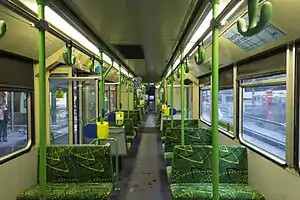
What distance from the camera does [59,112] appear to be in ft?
15.6

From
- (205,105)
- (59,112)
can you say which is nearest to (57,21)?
(59,112)

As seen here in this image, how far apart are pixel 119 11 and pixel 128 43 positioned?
2085 mm

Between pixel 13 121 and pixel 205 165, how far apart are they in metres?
2.31

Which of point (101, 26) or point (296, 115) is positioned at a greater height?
point (101, 26)

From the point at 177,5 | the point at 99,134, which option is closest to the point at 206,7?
the point at 177,5

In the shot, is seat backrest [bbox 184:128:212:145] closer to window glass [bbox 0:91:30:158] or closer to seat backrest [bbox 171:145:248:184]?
seat backrest [bbox 171:145:248:184]

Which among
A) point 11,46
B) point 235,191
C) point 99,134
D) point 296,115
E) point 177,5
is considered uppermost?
point 177,5

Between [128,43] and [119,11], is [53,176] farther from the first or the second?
[128,43]

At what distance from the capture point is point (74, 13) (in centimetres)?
305

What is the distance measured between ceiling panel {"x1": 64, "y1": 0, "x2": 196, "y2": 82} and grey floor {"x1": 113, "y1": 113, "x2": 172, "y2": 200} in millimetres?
2485

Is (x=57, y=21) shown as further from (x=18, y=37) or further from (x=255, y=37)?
(x=255, y=37)

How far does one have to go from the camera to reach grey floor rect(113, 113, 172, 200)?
438cm

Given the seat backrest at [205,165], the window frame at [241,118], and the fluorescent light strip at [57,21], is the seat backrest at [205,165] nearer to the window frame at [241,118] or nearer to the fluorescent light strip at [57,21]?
the window frame at [241,118]

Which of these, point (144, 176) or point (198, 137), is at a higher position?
point (198, 137)
